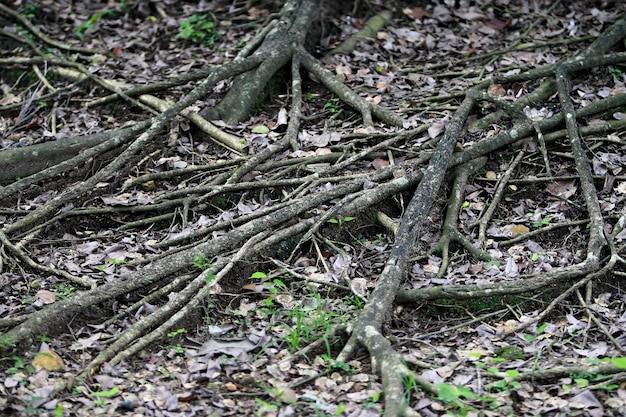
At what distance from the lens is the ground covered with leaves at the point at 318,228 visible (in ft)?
14.1

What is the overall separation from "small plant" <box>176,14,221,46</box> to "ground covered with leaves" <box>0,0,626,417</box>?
0.02 metres

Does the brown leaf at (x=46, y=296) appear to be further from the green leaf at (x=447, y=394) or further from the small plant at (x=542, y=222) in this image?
the small plant at (x=542, y=222)

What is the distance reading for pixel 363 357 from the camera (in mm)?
4496

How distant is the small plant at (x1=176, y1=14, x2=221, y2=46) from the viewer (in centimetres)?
848

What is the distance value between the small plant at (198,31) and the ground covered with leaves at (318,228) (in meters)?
0.02

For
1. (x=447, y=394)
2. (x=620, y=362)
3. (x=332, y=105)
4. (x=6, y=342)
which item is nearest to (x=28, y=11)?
(x=332, y=105)

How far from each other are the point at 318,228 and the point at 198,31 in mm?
3923

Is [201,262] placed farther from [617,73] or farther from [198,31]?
[617,73]

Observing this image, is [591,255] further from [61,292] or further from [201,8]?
[201,8]

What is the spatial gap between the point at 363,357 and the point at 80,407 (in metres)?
1.61

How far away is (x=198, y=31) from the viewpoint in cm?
856

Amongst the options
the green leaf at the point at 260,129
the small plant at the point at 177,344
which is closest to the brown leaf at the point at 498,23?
the green leaf at the point at 260,129

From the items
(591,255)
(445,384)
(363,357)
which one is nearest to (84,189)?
(363,357)

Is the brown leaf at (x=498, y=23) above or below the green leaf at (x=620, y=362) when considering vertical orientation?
above
